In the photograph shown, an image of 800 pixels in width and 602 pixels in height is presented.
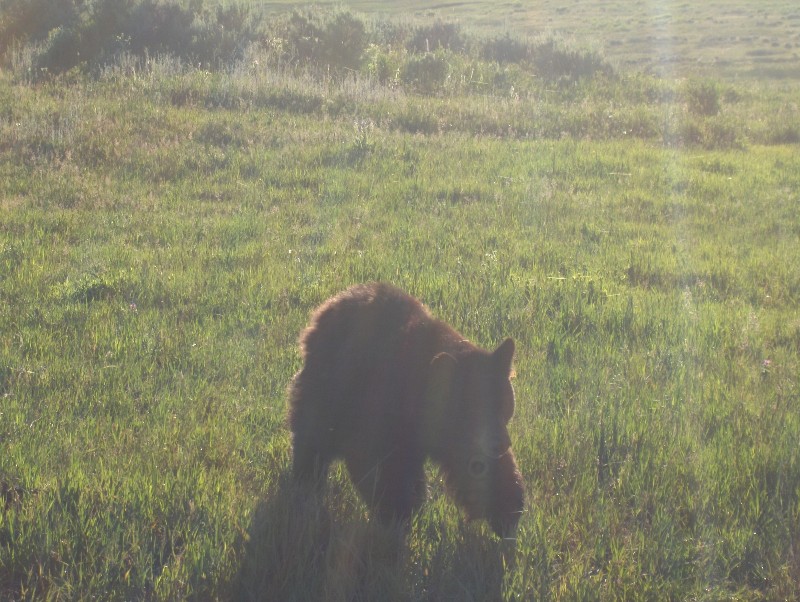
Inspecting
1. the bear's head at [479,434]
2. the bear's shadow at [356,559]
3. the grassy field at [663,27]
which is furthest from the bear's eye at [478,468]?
the grassy field at [663,27]

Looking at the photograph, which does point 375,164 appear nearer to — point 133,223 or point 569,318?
point 133,223

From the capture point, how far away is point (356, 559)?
11.5 feet

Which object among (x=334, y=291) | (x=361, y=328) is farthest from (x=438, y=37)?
(x=361, y=328)

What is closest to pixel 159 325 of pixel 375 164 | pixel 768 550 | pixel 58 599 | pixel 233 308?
pixel 233 308

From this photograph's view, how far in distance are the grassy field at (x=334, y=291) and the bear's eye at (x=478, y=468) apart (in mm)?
302

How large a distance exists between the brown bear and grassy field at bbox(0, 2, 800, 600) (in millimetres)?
174

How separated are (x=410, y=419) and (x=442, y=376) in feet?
0.88

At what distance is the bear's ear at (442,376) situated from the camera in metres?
3.73

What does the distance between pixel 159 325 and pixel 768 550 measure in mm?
4279

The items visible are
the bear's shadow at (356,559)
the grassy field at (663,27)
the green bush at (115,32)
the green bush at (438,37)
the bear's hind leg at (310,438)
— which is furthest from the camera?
the grassy field at (663,27)

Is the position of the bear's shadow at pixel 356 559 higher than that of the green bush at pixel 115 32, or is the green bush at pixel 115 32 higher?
the green bush at pixel 115 32

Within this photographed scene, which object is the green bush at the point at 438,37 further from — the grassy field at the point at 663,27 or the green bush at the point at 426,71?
the green bush at the point at 426,71

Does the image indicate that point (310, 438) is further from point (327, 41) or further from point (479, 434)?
point (327, 41)

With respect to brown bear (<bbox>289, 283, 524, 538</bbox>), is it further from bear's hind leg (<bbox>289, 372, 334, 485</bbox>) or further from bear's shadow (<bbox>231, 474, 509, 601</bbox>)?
bear's shadow (<bbox>231, 474, 509, 601</bbox>)
